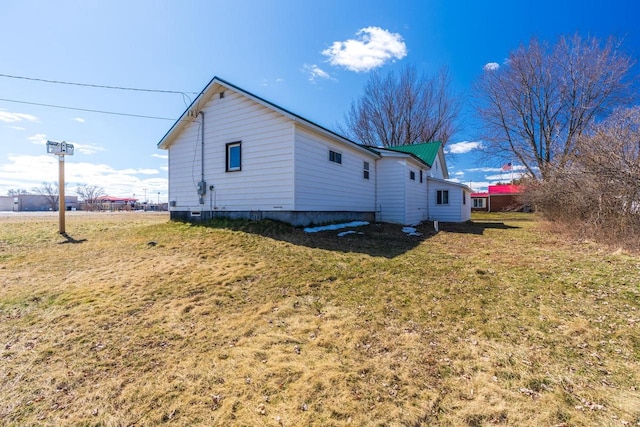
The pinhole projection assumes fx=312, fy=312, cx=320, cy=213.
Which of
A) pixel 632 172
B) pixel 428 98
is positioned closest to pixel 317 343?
pixel 632 172

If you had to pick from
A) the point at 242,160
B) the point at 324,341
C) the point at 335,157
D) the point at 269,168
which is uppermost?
the point at 335,157

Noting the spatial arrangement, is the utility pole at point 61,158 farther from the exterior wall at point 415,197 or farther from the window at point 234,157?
the exterior wall at point 415,197

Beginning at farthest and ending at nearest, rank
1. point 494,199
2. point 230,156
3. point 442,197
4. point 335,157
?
1. point 494,199
2. point 442,197
3. point 335,157
4. point 230,156

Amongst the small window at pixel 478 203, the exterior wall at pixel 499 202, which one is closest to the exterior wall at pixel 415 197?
the exterior wall at pixel 499 202

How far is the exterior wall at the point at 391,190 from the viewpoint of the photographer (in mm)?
14602

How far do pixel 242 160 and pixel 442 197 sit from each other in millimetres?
12887

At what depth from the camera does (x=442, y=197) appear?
18984 millimetres

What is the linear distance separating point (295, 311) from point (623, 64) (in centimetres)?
2580

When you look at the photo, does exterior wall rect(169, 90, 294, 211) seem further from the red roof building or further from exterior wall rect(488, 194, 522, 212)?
exterior wall rect(488, 194, 522, 212)

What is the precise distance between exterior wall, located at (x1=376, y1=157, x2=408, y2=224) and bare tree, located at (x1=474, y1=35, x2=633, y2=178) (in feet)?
28.6

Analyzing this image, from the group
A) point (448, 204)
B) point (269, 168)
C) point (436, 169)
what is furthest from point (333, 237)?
point (436, 169)

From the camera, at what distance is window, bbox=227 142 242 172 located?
1136 centimetres

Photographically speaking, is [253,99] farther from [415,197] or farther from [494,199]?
[494,199]

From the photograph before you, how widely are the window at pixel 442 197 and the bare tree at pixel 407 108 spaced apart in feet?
44.3
